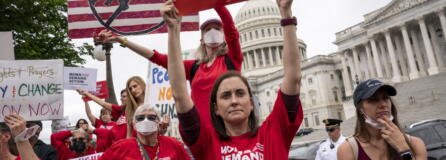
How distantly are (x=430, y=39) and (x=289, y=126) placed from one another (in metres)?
55.5

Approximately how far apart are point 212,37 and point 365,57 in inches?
2444

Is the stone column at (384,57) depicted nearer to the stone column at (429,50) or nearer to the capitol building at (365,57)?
the capitol building at (365,57)

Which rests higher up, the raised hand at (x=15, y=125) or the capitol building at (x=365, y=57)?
the capitol building at (x=365, y=57)

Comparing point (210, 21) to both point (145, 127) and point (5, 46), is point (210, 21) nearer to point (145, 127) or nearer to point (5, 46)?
point (145, 127)

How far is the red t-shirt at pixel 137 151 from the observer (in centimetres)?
350

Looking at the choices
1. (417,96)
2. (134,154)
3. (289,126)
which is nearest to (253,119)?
(289,126)

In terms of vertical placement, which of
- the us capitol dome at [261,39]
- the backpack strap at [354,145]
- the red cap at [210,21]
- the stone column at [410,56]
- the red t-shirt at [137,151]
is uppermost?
the us capitol dome at [261,39]

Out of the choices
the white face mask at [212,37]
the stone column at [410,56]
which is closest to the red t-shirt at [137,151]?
the white face mask at [212,37]

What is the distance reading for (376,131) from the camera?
9.01 ft

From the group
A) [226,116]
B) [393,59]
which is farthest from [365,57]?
[226,116]

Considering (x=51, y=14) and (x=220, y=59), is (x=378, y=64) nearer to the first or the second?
(x=51, y=14)

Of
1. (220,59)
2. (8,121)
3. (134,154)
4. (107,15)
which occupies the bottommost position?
(134,154)

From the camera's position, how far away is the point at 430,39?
165ft

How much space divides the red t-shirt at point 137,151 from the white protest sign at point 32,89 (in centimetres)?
124
